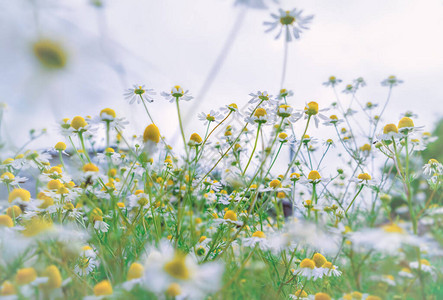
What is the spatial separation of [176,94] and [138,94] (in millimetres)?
133

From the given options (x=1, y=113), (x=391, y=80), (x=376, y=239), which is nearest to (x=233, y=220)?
(x=376, y=239)

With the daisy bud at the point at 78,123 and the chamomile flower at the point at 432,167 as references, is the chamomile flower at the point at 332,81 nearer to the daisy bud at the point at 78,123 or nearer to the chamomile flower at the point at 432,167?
the chamomile flower at the point at 432,167

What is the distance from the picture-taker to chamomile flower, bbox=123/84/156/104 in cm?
100

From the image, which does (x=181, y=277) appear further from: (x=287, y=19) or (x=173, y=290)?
(x=287, y=19)

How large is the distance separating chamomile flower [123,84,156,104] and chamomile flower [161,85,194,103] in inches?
2.6

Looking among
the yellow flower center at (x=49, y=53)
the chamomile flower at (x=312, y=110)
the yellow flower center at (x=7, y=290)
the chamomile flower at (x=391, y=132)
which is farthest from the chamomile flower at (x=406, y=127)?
the yellow flower center at (x=7, y=290)

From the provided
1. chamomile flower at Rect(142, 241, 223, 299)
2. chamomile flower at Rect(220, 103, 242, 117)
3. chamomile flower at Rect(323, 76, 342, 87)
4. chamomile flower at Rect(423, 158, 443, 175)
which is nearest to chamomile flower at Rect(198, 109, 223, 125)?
chamomile flower at Rect(220, 103, 242, 117)

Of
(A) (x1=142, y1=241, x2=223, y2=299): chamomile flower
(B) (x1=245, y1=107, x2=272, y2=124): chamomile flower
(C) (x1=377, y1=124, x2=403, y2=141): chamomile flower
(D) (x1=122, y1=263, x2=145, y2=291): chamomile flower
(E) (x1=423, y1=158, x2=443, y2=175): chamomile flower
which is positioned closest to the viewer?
(A) (x1=142, y1=241, x2=223, y2=299): chamomile flower

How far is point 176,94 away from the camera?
38.1 inches

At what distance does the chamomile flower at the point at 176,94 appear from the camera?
96cm

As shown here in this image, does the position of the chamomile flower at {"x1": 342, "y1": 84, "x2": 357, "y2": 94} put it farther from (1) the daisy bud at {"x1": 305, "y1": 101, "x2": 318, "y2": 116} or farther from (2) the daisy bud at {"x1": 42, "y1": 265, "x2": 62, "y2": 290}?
(2) the daisy bud at {"x1": 42, "y1": 265, "x2": 62, "y2": 290}

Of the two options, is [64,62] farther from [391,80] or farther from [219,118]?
[391,80]

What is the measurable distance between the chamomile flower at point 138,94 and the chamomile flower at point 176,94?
2.6 inches

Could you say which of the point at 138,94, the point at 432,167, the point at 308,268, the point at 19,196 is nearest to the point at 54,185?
the point at 19,196
